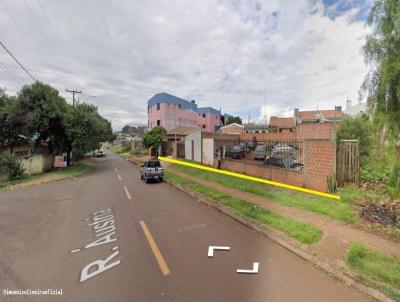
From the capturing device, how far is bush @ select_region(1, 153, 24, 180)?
17547 millimetres

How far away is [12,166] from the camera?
58.2 ft

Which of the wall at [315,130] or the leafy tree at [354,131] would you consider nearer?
the leafy tree at [354,131]

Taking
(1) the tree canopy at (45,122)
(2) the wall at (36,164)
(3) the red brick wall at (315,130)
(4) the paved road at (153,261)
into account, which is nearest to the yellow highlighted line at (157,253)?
(4) the paved road at (153,261)

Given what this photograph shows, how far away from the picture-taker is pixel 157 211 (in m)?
7.90

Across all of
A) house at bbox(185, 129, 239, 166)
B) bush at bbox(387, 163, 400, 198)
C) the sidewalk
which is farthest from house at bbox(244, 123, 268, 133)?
the sidewalk

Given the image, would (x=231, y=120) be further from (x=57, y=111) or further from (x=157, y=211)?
(x=157, y=211)

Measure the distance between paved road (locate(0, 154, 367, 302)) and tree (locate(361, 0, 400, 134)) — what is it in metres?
5.12

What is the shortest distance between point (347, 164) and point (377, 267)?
611 cm

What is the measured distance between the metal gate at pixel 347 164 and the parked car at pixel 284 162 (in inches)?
62.6

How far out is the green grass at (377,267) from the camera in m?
3.44

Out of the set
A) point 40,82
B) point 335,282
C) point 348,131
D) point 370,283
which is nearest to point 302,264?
point 335,282

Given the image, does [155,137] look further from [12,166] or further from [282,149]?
[282,149]

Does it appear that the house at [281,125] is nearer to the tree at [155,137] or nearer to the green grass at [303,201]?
the tree at [155,137]

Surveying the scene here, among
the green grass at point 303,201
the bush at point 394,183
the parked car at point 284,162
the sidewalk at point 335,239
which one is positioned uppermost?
the parked car at point 284,162
